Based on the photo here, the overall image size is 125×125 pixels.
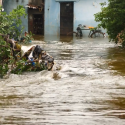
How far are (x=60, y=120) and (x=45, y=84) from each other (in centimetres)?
255

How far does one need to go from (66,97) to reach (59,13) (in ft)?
74.5

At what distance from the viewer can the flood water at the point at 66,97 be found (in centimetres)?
455

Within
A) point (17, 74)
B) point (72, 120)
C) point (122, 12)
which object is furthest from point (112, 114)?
point (122, 12)

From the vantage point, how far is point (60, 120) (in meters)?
4.47

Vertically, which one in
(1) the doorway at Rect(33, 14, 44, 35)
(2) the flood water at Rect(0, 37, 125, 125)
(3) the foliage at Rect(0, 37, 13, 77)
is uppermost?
(1) the doorway at Rect(33, 14, 44, 35)

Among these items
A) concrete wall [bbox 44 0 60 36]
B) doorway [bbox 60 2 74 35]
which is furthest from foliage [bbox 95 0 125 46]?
concrete wall [bbox 44 0 60 36]

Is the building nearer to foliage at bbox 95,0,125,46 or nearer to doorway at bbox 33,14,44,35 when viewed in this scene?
doorway at bbox 33,14,44,35

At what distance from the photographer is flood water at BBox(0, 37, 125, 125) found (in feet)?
14.9

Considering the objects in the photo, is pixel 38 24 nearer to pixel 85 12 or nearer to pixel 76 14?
pixel 76 14

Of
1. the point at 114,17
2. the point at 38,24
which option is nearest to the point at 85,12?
the point at 38,24

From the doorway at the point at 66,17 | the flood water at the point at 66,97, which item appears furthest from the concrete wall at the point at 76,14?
the flood water at the point at 66,97

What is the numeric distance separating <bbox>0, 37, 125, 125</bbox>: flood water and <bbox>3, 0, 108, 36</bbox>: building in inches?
741

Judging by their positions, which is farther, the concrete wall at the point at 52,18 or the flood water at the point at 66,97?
the concrete wall at the point at 52,18

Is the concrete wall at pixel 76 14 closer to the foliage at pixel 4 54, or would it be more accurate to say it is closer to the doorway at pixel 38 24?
the doorway at pixel 38 24
